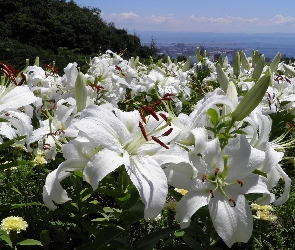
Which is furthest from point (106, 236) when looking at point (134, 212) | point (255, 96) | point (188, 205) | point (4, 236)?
point (255, 96)

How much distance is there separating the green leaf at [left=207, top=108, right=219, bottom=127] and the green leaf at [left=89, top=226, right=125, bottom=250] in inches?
17.5

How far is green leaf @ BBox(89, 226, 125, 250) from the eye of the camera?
1.26 meters

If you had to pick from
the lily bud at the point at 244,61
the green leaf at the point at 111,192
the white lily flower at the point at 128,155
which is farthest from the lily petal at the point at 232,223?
the lily bud at the point at 244,61

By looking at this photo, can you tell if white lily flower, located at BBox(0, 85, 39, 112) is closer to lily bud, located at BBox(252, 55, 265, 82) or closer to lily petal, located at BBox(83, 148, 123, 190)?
lily petal, located at BBox(83, 148, 123, 190)

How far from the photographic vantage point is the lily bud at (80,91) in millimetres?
1390

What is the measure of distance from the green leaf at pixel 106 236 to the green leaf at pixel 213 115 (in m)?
0.44

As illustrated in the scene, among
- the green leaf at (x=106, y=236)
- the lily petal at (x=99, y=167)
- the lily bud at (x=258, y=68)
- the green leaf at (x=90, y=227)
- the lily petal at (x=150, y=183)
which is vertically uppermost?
the lily bud at (x=258, y=68)

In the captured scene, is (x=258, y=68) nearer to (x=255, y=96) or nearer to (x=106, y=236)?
(x=255, y=96)

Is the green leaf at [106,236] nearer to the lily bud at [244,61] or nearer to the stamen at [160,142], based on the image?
the stamen at [160,142]

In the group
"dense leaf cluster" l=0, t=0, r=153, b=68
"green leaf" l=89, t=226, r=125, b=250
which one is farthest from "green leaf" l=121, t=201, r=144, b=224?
"dense leaf cluster" l=0, t=0, r=153, b=68

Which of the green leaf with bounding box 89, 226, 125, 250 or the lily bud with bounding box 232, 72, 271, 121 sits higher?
the lily bud with bounding box 232, 72, 271, 121

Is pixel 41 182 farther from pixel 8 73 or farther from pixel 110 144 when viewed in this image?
pixel 110 144

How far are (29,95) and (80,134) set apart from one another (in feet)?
1.76

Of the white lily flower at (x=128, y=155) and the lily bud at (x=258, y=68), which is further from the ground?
the lily bud at (x=258, y=68)
